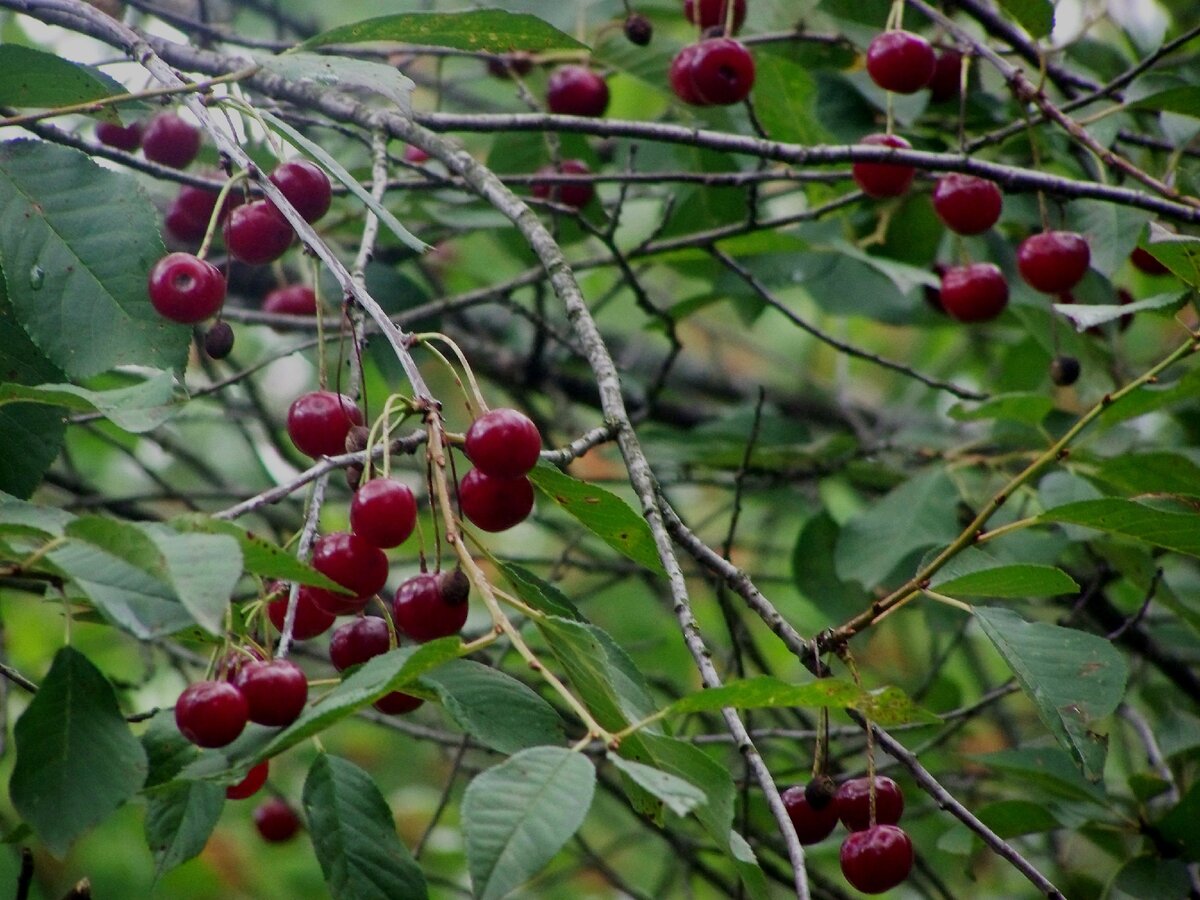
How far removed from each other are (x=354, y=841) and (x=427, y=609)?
0.21m

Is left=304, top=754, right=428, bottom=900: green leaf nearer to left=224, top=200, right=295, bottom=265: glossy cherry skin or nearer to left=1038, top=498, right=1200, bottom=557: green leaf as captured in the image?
left=224, top=200, right=295, bottom=265: glossy cherry skin

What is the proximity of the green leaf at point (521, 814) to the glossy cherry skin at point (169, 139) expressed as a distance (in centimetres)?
139

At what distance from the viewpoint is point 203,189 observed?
1793 mm

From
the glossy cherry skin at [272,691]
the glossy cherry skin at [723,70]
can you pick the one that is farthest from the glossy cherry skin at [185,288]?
the glossy cherry skin at [723,70]

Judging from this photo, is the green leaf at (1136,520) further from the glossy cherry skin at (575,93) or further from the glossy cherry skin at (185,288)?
the glossy cherry skin at (575,93)

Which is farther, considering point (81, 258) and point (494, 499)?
point (81, 258)

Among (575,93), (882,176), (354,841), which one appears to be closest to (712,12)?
(575,93)

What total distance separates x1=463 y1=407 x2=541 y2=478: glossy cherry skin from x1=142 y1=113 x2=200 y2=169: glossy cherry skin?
111cm

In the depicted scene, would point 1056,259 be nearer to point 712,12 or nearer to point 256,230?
point 712,12

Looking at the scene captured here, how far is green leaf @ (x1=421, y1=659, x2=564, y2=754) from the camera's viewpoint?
3.38 ft

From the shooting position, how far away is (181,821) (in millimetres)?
1067

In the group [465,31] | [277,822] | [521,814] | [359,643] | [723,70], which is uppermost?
[465,31]

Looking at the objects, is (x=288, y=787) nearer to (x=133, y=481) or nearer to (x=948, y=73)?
(x=133, y=481)

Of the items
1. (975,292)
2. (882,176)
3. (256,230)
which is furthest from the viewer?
(975,292)
